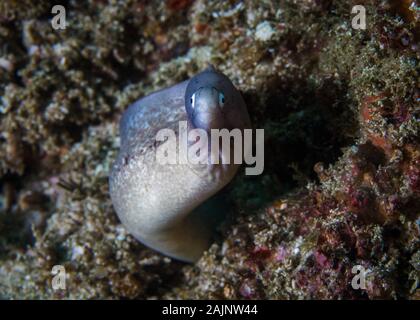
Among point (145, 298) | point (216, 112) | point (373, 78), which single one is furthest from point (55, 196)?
point (373, 78)

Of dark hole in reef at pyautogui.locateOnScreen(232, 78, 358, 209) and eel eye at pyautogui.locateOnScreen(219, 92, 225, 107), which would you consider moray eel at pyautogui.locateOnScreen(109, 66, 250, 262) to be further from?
dark hole in reef at pyautogui.locateOnScreen(232, 78, 358, 209)

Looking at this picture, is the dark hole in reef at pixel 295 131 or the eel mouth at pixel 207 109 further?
the dark hole in reef at pixel 295 131

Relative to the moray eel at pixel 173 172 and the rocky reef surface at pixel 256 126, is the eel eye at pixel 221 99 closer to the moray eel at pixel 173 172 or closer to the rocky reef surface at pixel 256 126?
the moray eel at pixel 173 172

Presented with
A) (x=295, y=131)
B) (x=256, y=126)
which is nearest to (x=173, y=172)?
(x=256, y=126)

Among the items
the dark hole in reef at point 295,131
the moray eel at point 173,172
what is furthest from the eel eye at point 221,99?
the dark hole in reef at point 295,131

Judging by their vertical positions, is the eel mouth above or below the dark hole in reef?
below

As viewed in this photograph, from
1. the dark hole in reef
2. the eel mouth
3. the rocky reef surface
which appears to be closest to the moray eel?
the eel mouth
